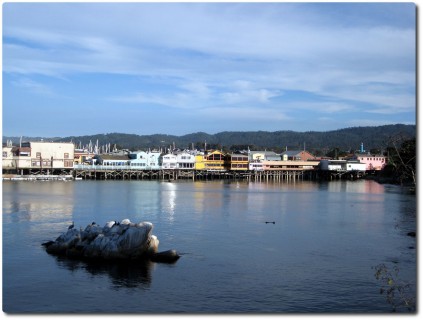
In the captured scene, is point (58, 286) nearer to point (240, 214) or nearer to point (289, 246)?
point (289, 246)

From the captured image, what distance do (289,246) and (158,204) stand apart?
1176 cm

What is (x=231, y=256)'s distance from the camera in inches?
484

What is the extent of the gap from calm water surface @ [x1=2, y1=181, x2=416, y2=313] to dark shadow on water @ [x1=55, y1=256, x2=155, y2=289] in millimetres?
21

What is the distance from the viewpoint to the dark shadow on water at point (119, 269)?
9.92 m

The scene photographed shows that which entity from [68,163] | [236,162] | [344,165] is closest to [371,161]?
[344,165]

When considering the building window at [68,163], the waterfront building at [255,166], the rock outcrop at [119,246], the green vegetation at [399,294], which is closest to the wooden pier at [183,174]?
the waterfront building at [255,166]

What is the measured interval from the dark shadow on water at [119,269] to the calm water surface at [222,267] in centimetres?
2

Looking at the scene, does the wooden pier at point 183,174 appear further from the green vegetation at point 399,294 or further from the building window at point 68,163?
the green vegetation at point 399,294

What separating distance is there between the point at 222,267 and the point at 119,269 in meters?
A: 2.23

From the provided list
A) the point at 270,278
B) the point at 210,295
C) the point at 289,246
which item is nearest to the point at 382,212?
the point at 289,246

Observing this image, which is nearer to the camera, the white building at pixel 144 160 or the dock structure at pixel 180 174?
the dock structure at pixel 180 174

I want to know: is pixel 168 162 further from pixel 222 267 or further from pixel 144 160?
pixel 222 267

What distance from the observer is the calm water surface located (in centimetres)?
875

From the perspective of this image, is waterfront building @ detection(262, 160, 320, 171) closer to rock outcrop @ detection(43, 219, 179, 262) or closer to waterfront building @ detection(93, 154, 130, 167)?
waterfront building @ detection(93, 154, 130, 167)
